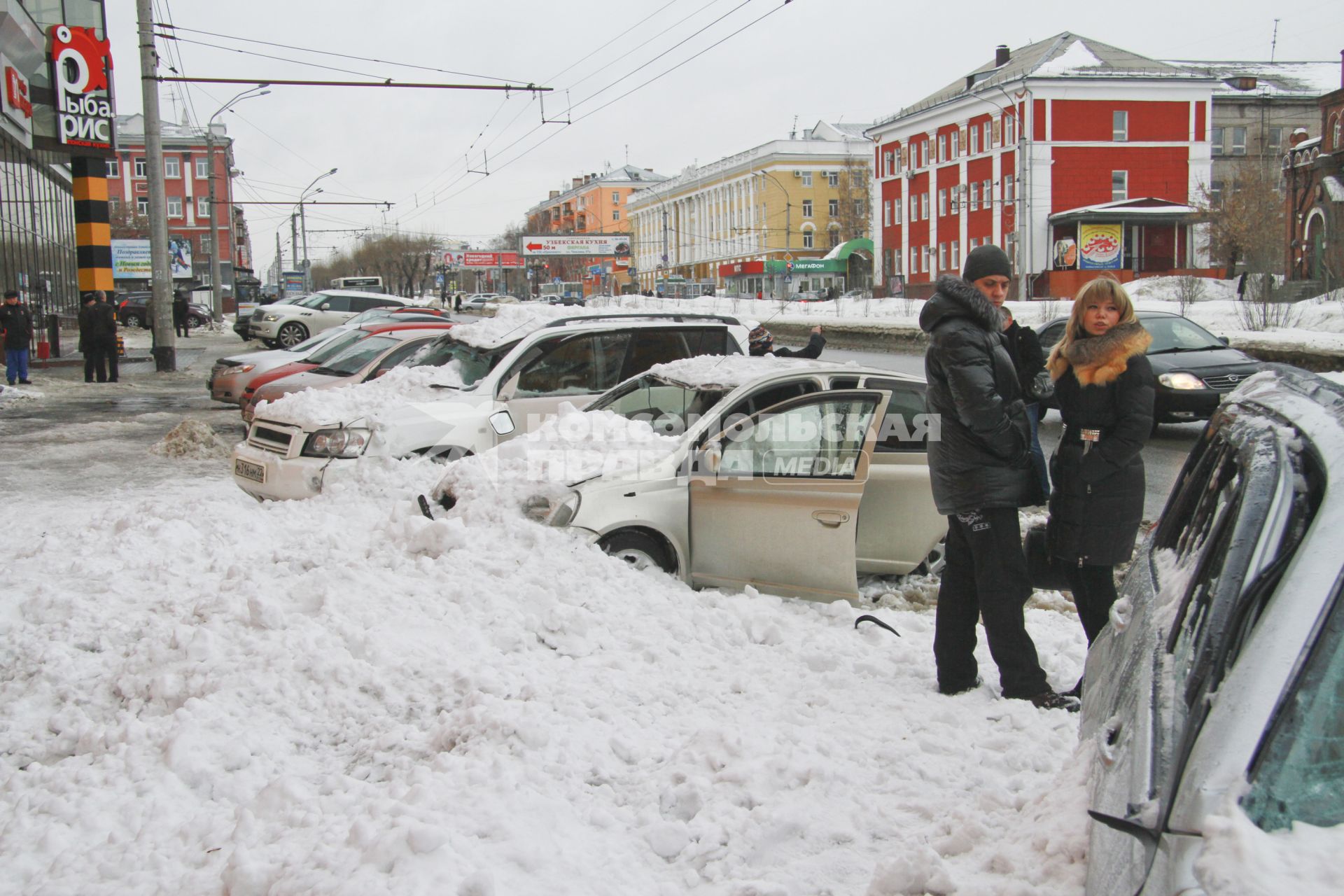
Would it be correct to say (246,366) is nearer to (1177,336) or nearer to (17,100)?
(1177,336)

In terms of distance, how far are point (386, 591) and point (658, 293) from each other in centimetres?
7667

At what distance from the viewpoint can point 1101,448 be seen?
4359 mm

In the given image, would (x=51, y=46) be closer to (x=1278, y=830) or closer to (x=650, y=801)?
(x=650, y=801)

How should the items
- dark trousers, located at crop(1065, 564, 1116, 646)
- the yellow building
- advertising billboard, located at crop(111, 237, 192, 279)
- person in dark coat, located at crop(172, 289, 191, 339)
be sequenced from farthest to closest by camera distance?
the yellow building → advertising billboard, located at crop(111, 237, 192, 279) → person in dark coat, located at crop(172, 289, 191, 339) → dark trousers, located at crop(1065, 564, 1116, 646)

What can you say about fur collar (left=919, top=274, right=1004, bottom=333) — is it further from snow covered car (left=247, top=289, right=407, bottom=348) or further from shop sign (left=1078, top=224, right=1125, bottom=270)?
shop sign (left=1078, top=224, right=1125, bottom=270)

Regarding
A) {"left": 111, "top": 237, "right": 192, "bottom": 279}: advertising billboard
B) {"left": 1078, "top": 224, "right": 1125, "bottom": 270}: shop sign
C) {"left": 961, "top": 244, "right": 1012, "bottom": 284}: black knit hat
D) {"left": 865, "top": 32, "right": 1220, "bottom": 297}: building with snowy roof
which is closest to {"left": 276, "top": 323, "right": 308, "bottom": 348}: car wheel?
{"left": 961, "top": 244, "right": 1012, "bottom": 284}: black knit hat

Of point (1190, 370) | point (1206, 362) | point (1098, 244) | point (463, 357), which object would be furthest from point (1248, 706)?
point (1098, 244)

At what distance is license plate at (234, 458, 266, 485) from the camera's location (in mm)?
8898

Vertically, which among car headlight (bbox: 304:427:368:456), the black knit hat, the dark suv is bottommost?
car headlight (bbox: 304:427:368:456)

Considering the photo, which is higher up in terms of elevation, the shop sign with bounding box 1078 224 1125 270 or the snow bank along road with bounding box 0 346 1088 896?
the shop sign with bounding box 1078 224 1125 270

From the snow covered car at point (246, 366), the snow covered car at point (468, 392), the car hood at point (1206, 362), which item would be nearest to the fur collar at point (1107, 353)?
the snow covered car at point (468, 392)

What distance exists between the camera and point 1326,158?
39.2m

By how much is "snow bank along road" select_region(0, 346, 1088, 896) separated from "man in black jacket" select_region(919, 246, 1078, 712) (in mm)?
297

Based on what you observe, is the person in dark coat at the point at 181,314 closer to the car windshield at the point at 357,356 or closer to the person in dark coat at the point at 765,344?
the car windshield at the point at 357,356
